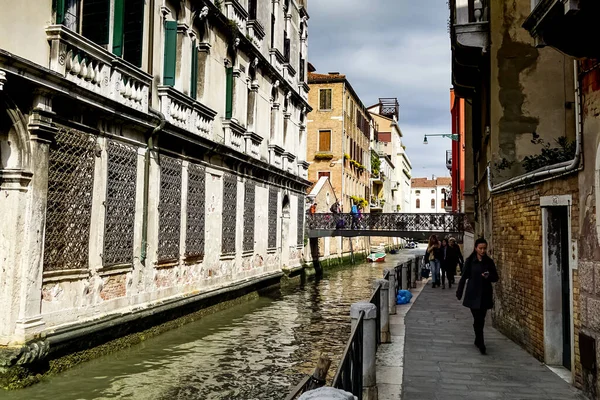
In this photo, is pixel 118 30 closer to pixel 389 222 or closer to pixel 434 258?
pixel 434 258

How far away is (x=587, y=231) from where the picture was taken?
217 inches

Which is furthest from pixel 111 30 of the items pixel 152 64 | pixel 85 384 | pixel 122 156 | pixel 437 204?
pixel 437 204

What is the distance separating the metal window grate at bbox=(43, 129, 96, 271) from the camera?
828 cm

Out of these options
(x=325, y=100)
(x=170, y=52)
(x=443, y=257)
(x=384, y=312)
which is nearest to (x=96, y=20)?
(x=170, y=52)

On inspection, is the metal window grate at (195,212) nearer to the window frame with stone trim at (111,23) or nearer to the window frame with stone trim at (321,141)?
the window frame with stone trim at (111,23)

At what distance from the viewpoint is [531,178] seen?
7.28 metres

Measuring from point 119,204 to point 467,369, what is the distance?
6478 mm

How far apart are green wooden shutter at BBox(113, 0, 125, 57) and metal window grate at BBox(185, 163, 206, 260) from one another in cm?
356

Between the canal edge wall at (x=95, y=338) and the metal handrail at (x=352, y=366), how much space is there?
15.9ft

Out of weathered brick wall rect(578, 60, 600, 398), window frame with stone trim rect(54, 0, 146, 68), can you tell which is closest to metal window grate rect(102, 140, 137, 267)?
window frame with stone trim rect(54, 0, 146, 68)

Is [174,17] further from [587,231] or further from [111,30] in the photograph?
[587,231]

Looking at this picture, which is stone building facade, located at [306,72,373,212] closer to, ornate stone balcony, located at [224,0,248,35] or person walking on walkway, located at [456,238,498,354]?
ornate stone balcony, located at [224,0,248,35]

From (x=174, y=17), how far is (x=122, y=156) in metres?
4.15

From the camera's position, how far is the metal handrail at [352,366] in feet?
11.7
